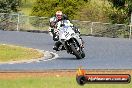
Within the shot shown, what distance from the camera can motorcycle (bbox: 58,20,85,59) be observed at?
1908cm

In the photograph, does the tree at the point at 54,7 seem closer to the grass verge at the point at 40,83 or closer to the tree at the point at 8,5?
the tree at the point at 8,5

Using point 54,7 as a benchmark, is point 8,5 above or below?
above

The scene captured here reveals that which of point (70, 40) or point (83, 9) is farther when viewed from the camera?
point (83, 9)

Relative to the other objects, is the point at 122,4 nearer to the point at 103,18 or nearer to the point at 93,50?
the point at 103,18

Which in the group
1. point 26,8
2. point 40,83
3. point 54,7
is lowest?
point 26,8

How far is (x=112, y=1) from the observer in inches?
1619

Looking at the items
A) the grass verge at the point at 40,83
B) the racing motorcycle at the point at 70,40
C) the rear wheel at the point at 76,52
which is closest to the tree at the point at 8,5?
the racing motorcycle at the point at 70,40

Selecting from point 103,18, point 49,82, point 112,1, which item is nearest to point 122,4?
point 112,1

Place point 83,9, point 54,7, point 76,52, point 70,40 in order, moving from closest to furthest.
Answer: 1. point 76,52
2. point 70,40
3. point 83,9
4. point 54,7

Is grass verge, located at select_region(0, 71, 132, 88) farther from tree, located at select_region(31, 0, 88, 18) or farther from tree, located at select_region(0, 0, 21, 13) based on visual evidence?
tree, located at select_region(31, 0, 88, 18)

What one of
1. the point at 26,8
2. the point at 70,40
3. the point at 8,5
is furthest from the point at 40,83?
the point at 26,8

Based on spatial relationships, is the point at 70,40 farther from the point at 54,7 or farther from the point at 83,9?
the point at 54,7

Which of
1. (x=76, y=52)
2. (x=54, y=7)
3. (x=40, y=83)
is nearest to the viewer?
(x=40, y=83)

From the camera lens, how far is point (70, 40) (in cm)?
1923
